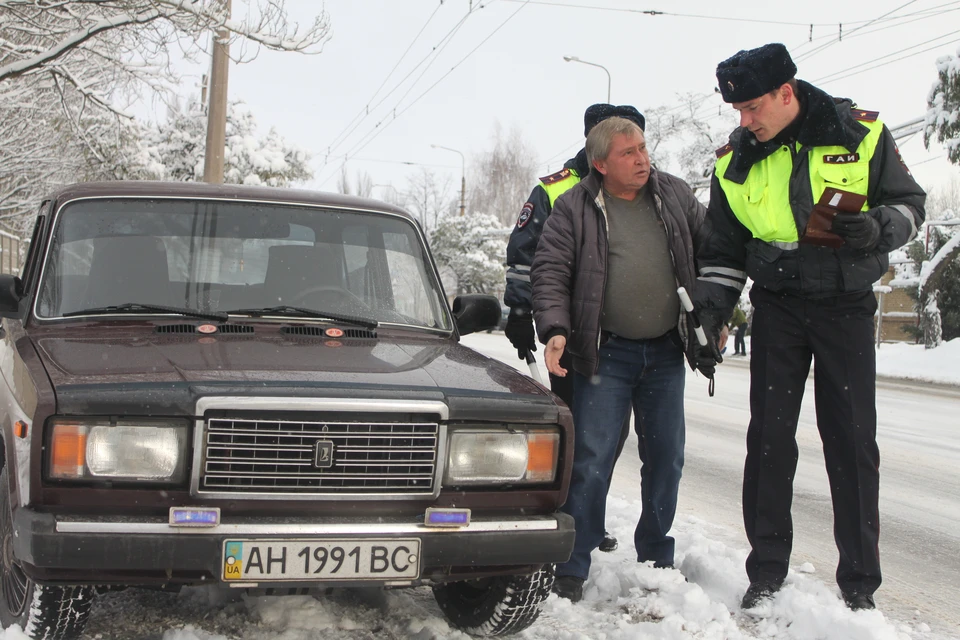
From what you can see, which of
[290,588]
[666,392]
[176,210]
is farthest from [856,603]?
[176,210]

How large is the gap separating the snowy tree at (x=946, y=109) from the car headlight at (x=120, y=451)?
64.9 ft

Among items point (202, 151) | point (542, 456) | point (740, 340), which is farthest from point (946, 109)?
point (202, 151)

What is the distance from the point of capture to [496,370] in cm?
368

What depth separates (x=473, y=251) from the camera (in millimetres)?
49531

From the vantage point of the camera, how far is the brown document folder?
3.68m

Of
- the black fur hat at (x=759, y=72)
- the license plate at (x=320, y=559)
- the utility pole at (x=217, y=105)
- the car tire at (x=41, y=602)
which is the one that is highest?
the utility pole at (x=217, y=105)

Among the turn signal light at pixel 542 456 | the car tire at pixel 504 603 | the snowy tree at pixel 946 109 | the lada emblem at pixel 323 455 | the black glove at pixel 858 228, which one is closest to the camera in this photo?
the lada emblem at pixel 323 455

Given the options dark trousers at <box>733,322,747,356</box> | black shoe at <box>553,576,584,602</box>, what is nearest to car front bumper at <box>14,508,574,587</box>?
black shoe at <box>553,576,584,602</box>

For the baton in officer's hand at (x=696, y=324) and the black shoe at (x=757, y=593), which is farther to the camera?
the baton in officer's hand at (x=696, y=324)

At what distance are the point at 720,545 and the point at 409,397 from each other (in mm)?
2336

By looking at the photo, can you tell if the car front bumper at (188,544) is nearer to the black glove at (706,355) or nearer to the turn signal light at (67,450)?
the turn signal light at (67,450)

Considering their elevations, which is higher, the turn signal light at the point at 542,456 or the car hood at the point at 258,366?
the car hood at the point at 258,366

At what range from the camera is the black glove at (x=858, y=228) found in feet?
11.9

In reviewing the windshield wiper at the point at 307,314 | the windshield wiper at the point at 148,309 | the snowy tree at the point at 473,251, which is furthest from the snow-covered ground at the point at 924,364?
the snowy tree at the point at 473,251
